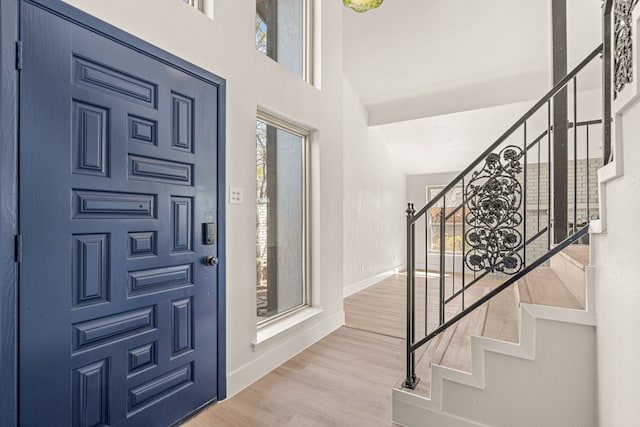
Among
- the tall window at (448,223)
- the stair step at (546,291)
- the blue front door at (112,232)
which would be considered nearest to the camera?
Result: the blue front door at (112,232)

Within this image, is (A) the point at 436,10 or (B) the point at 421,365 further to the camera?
(A) the point at 436,10

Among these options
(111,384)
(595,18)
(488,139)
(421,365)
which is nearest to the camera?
(111,384)

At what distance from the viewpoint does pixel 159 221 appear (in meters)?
1.76

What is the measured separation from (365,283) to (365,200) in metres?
1.47

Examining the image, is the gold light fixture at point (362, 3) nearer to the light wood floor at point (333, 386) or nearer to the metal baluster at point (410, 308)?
the metal baluster at point (410, 308)

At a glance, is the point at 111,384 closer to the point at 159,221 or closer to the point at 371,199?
the point at 159,221

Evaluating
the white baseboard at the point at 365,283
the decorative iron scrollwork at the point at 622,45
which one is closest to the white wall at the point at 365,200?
the white baseboard at the point at 365,283

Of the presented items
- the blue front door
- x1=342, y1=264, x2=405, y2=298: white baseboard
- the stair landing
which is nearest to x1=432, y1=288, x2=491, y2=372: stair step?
the stair landing

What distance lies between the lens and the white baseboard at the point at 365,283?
4934 millimetres

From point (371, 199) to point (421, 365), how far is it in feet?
12.6

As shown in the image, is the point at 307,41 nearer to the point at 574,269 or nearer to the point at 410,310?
the point at 410,310

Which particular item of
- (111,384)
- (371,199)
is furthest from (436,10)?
(111,384)

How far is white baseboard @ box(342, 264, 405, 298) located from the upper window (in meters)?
3.00

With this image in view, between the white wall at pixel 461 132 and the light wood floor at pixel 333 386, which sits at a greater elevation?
the white wall at pixel 461 132
